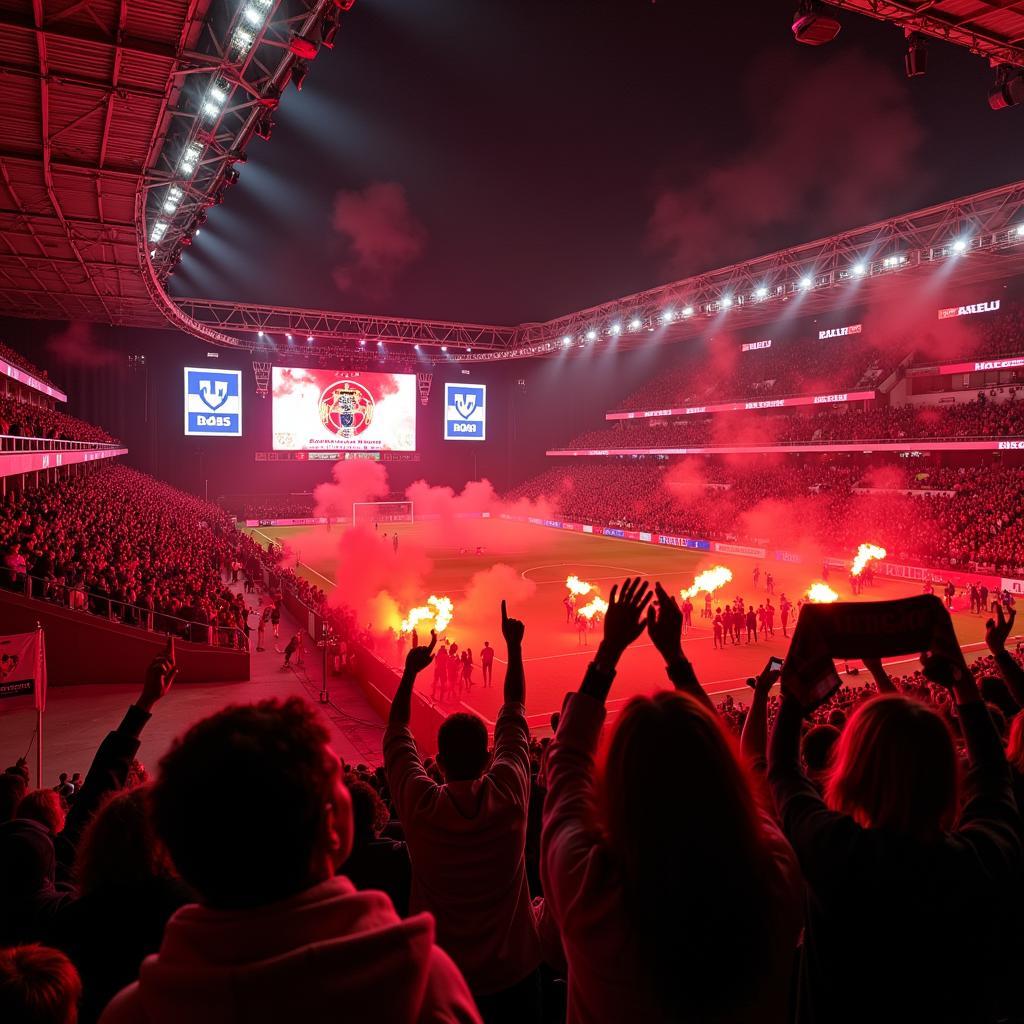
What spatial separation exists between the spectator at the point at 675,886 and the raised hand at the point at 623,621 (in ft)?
1.87

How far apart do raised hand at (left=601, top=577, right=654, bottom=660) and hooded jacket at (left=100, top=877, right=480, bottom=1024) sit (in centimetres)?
121

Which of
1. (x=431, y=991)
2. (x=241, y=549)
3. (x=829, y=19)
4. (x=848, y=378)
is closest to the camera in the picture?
(x=431, y=991)

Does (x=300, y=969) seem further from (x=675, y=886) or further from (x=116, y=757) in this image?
(x=116, y=757)

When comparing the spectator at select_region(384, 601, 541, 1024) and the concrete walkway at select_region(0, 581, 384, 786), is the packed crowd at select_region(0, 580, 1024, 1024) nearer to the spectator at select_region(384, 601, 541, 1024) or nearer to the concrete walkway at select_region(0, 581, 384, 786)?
the spectator at select_region(384, 601, 541, 1024)


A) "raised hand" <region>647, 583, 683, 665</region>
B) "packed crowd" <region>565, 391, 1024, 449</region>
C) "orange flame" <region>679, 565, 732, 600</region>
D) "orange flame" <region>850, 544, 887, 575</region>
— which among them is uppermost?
"packed crowd" <region>565, 391, 1024, 449</region>

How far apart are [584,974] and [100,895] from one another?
1.55 metres

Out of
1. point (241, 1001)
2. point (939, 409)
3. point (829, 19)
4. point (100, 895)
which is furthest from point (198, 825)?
point (939, 409)

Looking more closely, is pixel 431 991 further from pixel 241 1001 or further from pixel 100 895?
pixel 100 895

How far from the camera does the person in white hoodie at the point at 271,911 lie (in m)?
1.15

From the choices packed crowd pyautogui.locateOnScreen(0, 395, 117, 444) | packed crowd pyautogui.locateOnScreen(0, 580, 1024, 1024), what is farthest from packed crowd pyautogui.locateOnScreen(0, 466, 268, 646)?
packed crowd pyautogui.locateOnScreen(0, 580, 1024, 1024)

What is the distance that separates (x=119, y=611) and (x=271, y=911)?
1957cm

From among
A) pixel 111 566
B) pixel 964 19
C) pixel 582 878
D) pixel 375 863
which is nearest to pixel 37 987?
pixel 582 878

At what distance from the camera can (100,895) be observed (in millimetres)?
2250

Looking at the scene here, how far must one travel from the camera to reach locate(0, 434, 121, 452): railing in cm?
2139
